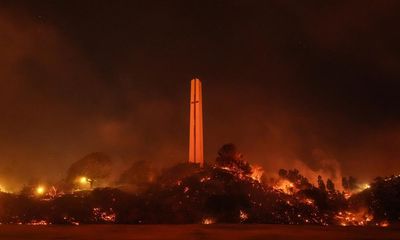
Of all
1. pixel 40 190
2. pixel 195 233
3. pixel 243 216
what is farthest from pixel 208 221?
pixel 195 233

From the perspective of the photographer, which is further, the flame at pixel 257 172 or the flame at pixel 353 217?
the flame at pixel 257 172

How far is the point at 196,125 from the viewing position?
6197 centimetres

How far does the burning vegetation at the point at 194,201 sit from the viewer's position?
4366 centimetres

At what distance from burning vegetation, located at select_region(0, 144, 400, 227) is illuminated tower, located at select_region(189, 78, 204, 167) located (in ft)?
7.60

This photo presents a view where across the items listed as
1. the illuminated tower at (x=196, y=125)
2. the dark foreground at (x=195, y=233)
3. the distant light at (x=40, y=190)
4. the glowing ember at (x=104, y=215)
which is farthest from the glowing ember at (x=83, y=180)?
the dark foreground at (x=195, y=233)

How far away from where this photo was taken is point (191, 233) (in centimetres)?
850

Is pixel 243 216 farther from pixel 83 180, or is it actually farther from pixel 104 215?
pixel 83 180

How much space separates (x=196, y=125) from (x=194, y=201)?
1659cm

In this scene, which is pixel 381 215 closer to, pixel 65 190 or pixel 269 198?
pixel 269 198

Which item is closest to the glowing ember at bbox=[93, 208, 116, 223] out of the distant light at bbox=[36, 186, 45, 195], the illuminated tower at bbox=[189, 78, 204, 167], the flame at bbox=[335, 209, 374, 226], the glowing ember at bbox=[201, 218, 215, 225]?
the glowing ember at bbox=[201, 218, 215, 225]

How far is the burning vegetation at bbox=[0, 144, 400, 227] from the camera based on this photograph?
143 feet

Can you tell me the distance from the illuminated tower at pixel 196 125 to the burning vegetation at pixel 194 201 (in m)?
2.32

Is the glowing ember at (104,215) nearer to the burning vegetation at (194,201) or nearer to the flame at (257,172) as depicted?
the burning vegetation at (194,201)

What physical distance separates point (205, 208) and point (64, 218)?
1639cm
